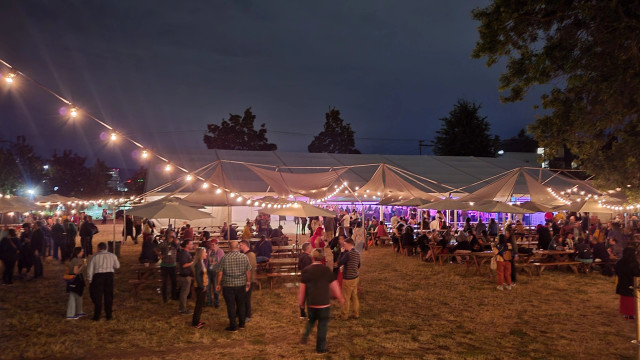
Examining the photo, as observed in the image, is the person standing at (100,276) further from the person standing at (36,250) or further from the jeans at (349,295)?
the person standing at (36,250)

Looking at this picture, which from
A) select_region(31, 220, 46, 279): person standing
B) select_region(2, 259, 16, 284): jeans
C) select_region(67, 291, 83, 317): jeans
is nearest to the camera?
select_region(67, 291, 83, 317): jeans

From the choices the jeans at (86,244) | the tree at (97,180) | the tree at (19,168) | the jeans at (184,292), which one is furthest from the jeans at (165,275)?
the tree at (97,180)

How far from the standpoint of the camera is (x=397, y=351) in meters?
5.74

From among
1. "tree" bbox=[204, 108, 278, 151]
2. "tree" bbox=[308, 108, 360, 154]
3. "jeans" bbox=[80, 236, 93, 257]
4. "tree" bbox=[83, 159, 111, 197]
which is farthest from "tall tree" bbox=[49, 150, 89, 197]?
"jeans" bbox=[80, 236, 93, 257]

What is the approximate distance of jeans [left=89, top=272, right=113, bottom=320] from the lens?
23.3 feet

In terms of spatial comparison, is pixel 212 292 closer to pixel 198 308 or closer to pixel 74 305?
pixel 198 308

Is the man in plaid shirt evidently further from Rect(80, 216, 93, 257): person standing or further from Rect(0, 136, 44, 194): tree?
Rect(0, 136, 44, 194): tree

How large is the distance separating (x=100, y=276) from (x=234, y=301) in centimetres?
245

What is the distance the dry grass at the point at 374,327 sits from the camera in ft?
18.8

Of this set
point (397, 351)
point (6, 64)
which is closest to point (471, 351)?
point (397, 351)

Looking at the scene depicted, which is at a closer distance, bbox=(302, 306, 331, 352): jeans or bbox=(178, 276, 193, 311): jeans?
bbox=(302, 306, 331, 352): jeans

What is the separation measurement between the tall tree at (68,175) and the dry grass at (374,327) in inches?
1810

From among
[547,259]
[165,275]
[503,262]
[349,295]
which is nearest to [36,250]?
[165,275]

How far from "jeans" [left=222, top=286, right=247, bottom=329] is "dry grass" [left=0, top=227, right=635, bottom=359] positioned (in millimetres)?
255
